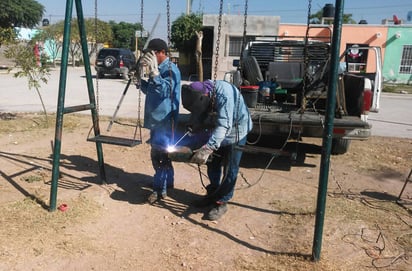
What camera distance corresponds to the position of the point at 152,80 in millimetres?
4129

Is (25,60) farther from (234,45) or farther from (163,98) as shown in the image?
(234,45)

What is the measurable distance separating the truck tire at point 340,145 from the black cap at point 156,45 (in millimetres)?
3519

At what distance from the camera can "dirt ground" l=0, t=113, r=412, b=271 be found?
3.29m

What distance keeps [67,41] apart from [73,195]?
168cm

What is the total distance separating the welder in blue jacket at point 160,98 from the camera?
162 inches

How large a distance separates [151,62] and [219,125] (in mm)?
1060

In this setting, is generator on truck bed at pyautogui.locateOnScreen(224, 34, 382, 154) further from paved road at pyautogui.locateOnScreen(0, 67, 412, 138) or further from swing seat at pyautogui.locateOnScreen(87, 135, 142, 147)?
paved road at pyautogui.locateOnScreen(0, 67, 412, 138)

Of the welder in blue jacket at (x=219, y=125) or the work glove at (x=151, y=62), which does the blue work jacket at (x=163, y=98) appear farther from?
the welder in blue jacket at (x=219, y=125)

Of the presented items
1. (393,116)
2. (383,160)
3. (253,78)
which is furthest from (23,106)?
(393,116)


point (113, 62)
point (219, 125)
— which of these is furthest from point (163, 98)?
point (113, 62)

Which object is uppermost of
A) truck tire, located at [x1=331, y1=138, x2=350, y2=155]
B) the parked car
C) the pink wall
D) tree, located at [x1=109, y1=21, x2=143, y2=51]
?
tree, located at [x1=109, y1=21, x2=143, y2=51]

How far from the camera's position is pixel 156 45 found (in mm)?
4145

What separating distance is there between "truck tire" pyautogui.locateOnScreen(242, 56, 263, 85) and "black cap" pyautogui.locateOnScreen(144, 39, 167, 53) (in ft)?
10.8

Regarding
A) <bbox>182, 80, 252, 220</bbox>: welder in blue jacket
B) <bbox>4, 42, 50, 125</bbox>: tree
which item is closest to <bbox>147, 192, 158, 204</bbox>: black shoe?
<bbox>182, 80, 252, 220</bbox>: welder in blue jacket
